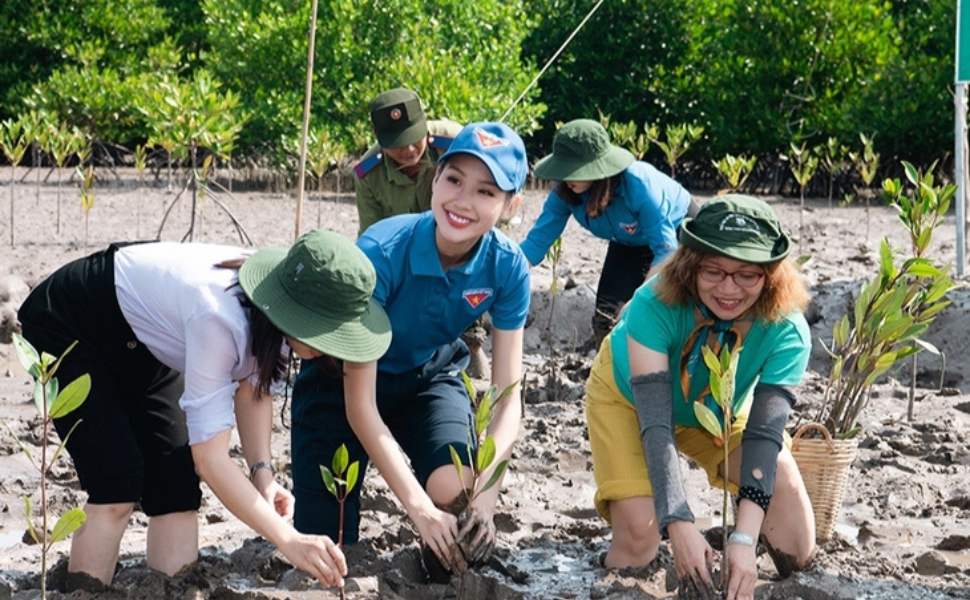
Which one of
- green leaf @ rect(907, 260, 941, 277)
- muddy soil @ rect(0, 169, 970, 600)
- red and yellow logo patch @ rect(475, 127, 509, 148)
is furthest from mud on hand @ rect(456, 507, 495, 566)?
green leaf @ rect(907, 260, 941, 277)

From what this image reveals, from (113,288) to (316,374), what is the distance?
2.31ft

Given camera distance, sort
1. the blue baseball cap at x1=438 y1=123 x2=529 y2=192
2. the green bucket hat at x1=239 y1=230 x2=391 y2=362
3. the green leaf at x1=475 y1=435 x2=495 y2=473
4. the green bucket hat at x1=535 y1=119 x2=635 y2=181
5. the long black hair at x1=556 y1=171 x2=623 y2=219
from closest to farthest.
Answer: the green bucket hat at x1=239 y1=230 x2=391 y2=362 < the green leaf at x1=475 y1=435 x2=495 y2=473 < the blue baseball cap at x1=438 y1=123 x2=529 y2=192 < the green bucket hat at x1=535 y1=119 x2=635 y2=181 < the long black hair at x1=556 y1=171 x2=623 y2=219

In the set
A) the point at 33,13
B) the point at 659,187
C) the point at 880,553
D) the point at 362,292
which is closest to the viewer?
the point at 362,292

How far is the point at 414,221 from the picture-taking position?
3.60m

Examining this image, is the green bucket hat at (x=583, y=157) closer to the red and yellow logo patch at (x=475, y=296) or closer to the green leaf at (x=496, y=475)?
the red and yellow logo patch at (x=475, y=296)

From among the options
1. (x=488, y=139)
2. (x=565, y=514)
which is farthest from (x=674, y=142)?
(x=488, y=139)

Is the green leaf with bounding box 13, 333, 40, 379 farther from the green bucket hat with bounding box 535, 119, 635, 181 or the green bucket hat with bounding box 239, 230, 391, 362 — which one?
the green bucket hat with bounding box 535, 119, 635, 181

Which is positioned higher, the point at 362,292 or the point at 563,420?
the point at 362,292

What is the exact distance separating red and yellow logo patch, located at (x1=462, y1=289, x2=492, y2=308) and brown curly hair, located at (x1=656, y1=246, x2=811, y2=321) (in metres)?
0.53

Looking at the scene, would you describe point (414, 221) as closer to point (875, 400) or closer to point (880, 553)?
point (880, 553)

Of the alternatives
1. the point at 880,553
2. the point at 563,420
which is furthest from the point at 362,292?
the point at 563,420

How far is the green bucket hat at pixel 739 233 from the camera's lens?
3.07 metres

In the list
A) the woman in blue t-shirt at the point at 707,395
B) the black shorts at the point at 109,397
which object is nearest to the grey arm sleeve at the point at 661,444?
the woman in blue t-shirt at the point at 707,395

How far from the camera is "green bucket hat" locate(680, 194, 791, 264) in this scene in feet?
10.1
